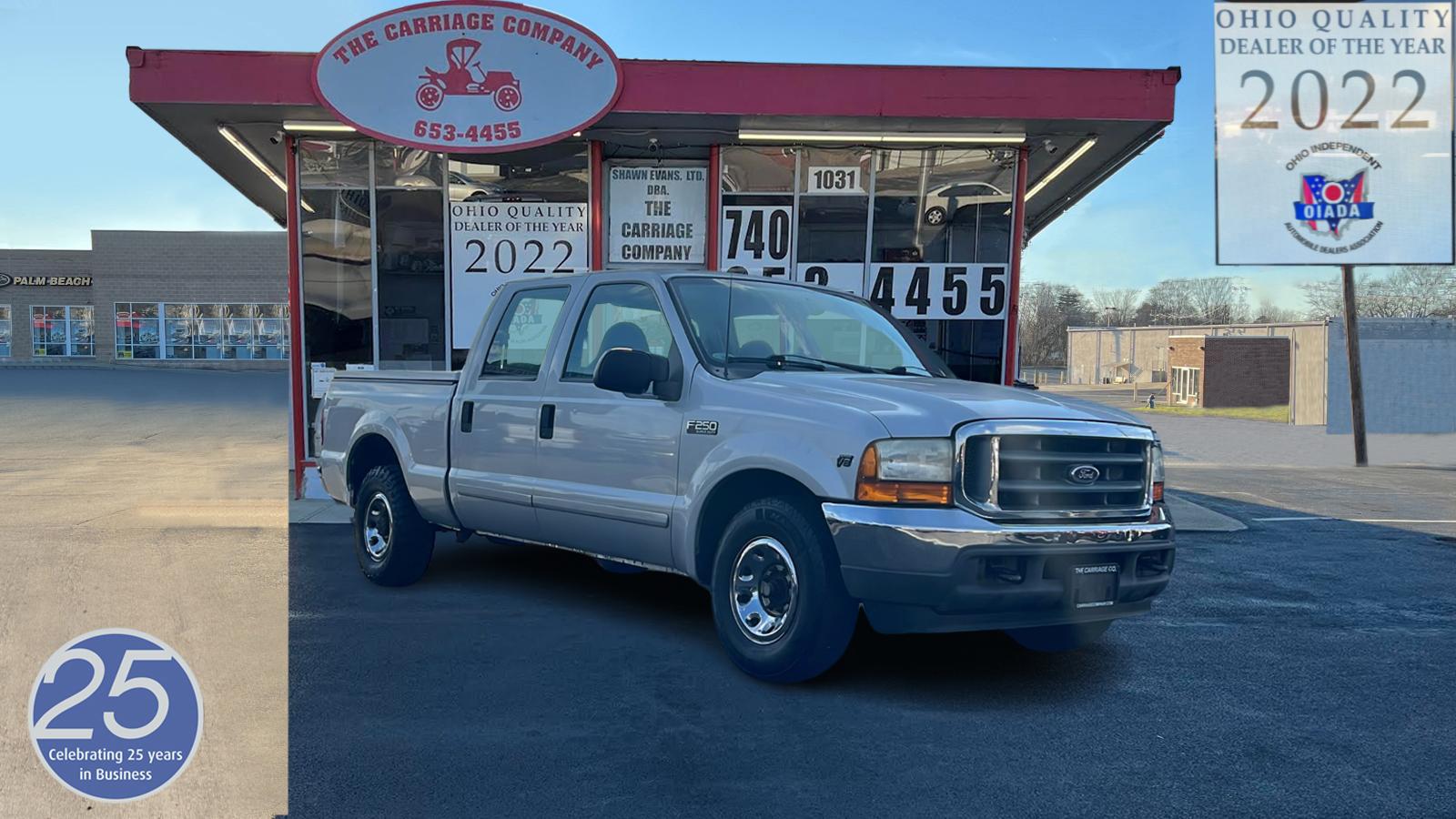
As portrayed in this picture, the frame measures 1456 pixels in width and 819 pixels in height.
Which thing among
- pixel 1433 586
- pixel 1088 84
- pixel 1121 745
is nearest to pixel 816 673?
pixel 1121 745

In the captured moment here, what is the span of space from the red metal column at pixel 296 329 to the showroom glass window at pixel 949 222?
6.21 metres

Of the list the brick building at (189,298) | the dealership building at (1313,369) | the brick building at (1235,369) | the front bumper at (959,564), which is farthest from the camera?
the brick building at (1235,369)

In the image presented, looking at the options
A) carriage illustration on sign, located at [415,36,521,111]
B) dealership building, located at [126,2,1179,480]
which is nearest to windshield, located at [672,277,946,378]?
dealership building, located at [126,2,1179,480]

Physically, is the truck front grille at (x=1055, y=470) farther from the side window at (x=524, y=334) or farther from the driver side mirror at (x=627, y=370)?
the side window at (x=524, y=334)

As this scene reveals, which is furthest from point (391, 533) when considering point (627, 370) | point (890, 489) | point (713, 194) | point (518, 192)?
point (713, 194)

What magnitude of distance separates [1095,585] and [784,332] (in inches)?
86.2

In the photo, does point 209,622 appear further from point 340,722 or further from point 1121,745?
point 1121,745

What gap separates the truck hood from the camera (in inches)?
196

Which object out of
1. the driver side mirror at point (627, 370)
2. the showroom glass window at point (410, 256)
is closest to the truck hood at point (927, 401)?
the driver side mirror at point (627, 370)

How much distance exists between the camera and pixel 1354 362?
70.4 feet

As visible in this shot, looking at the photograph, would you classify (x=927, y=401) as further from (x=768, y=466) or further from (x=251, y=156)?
(x=251, y=156)

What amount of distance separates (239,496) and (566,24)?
6148 mm

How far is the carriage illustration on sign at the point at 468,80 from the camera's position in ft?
38.0

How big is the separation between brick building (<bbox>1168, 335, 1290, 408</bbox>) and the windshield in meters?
49.5
